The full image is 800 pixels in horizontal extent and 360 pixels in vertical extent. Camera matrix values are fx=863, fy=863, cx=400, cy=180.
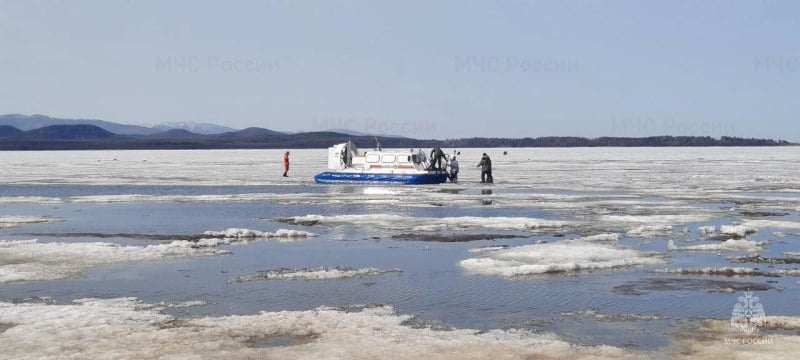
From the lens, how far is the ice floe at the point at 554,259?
13430 millimetres

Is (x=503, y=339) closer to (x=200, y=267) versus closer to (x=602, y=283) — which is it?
(x=602, y=283)

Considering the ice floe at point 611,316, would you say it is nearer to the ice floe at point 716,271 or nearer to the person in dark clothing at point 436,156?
the ice floe at point 716,271

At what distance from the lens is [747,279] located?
497 inches

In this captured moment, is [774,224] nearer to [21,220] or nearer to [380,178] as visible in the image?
[21,220]

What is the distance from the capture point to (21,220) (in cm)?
2167

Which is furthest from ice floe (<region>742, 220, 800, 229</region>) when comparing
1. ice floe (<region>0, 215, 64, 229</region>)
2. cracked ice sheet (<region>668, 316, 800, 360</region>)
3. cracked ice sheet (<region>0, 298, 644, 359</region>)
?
ice floe (<region>0, 215, 64, 229</region>)

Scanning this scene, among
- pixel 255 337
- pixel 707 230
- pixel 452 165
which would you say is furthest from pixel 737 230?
pixel 452 165

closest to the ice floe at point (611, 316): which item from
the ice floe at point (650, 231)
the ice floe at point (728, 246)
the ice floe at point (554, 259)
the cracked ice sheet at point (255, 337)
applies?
the cracked ice sheet at point (255, 337)

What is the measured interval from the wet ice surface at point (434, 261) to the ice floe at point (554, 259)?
1.4 inches

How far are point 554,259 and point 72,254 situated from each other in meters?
8.37

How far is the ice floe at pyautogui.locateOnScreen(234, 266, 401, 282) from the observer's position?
12906 millimetres

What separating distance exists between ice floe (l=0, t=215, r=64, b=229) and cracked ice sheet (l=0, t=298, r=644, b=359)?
11.3 meters

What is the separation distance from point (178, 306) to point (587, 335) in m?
5.05

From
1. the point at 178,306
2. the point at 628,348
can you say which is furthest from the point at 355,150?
the point at 628,348
